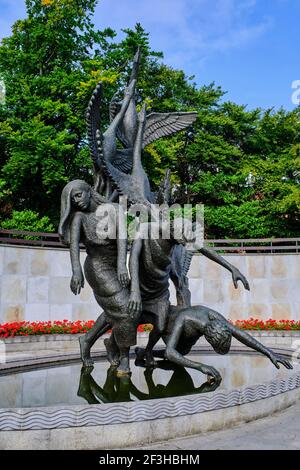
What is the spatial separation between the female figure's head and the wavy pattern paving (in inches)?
108

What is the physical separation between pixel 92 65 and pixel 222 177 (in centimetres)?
944

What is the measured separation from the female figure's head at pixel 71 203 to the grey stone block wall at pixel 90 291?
863 cm

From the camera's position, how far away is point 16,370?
7.37 meters

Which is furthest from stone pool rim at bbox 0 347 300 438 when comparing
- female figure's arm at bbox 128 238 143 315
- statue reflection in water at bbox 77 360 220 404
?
female figure's arm at bbox 128 238 143 315

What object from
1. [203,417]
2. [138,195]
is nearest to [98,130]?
[138,195]

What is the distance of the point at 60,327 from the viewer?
13.9 meters

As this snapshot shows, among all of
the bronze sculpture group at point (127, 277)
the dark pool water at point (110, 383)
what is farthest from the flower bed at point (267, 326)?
the bronze sculpture group at point (127, 277)

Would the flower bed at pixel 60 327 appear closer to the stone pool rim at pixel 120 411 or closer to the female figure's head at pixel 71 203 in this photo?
the female figure's head at pixel 71 203

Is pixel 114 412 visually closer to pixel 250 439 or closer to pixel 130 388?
pixel 130 388

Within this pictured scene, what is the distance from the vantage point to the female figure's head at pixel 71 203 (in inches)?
254

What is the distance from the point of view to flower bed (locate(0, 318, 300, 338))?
513 inches

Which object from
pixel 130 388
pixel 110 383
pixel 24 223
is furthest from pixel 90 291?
pixel 130 388

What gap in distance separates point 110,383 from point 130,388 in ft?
1.35

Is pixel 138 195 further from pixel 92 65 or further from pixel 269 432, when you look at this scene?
pixel 92 65
